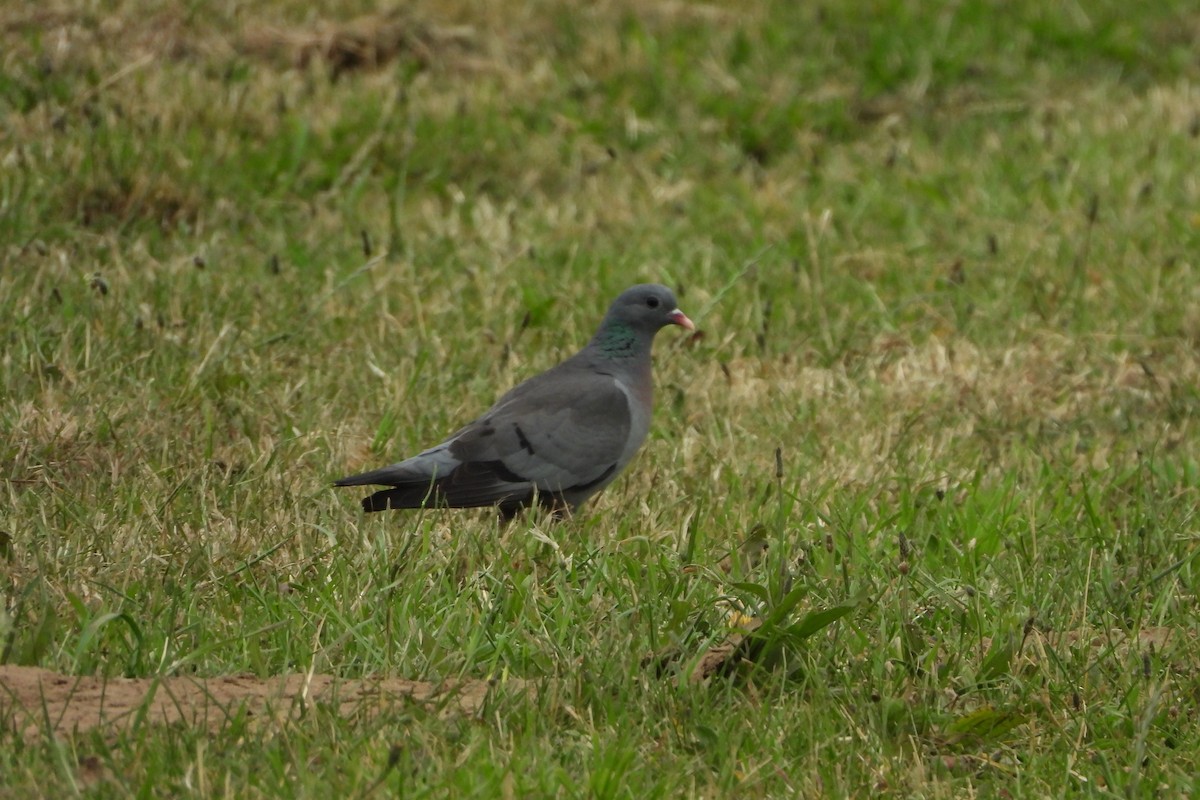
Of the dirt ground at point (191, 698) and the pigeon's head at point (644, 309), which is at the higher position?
the dirt ground at point (191, 698)

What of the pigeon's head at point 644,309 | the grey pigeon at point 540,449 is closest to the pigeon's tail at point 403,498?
the grey pigeon at point 540,449

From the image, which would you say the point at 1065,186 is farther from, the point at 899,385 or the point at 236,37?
the point at 236,37

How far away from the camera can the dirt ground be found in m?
3.14

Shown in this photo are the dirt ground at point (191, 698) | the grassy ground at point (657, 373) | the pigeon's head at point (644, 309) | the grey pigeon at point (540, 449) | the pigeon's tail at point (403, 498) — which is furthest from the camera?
the pigeon's head at point (644, 309)

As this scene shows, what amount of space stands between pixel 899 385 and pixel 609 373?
1312 millimetres

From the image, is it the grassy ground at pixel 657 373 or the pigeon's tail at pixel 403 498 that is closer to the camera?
the grassy ground at pixel 657 373

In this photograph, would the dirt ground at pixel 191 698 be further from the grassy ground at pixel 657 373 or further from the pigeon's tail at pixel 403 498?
the pigeon's tail at pixel 403 498

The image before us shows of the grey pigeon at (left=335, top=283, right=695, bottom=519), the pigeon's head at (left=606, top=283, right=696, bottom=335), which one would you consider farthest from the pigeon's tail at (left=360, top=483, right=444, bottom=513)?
the pigeon's head at (left=606, top=283, right=696, bottom=335)

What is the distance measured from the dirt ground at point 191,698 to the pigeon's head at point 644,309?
6.48 feet

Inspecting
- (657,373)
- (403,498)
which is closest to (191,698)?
(403,498)

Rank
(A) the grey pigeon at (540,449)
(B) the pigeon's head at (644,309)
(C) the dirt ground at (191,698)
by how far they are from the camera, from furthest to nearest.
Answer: (B) the pigeon's head at (644,309) < (A) the grey pigeon at (540,449) < (C) the dirt ground at (191,698)

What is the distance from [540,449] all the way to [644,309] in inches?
27.9

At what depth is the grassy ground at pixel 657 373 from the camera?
3537 millimetres

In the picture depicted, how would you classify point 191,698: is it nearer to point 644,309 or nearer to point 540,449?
point 540,449
